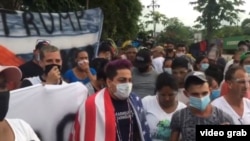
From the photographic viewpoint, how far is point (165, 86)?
3.91 meters

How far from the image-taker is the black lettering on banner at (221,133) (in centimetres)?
331

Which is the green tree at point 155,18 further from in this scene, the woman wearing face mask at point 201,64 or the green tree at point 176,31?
the woman wearing face mask at point 201,64

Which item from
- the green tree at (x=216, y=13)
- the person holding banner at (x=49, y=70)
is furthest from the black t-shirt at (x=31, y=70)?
the green tree at (x=216, y=13)

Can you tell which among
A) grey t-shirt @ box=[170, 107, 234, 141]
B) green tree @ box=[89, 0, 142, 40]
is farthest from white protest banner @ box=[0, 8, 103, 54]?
green tree @ box=[89, 0, 142, 40]

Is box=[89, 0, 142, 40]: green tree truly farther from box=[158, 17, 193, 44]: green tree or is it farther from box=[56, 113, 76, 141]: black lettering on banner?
box=[56, 113, 76, 141]: black lettering on banner

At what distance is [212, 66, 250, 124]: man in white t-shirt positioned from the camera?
3943 mm

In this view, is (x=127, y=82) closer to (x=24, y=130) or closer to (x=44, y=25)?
(x=24, y=130)

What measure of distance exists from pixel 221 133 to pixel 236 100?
2.55 feet

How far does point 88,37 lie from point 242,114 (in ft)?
13.9

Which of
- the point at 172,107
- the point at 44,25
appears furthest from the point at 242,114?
the point at 44,25

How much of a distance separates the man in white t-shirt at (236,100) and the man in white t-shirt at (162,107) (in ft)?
1.26

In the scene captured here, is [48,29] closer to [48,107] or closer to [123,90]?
[48,107]

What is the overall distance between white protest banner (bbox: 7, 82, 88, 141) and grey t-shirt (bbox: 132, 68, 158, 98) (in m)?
1.70

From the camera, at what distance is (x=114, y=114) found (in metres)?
3.52
